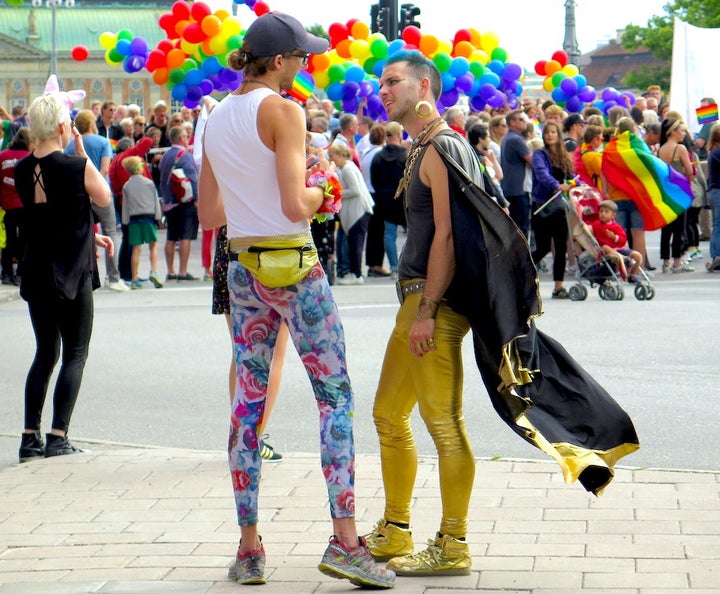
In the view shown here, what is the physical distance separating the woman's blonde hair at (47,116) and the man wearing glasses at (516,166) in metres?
10.3

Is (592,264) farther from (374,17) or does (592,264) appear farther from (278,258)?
(374,17)

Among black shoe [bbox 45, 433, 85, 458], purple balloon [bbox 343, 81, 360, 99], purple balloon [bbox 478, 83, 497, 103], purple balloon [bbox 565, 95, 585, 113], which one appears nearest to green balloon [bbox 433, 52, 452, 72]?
purple balloon [bbox 478, 83, 497, 103]

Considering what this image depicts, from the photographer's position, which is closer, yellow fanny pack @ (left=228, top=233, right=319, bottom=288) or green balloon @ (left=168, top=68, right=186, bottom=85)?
yellow fanny pack @ (left=228, top=233, right=319, bottom=288)

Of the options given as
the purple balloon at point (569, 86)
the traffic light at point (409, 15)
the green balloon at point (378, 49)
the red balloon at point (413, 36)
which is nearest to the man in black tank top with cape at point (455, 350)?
the green balloon at point (378, 49)

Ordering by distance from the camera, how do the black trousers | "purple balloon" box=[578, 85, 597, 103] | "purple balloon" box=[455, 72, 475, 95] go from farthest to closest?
1. "purple balloon" box=[578, 85, 597, 103]
2. "purple balloon" box=[455, 72, 475, 95]
3. the black trousers

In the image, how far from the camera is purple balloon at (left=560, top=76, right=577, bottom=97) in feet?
89.9

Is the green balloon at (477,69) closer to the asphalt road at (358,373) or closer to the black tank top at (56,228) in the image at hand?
the asphalt road at (358,373)

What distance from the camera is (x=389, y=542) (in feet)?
17.1

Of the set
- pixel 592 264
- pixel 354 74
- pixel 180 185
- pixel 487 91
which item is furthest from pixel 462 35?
pixel 592 264

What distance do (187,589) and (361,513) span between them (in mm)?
1270

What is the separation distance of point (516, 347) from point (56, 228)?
3.25 meters

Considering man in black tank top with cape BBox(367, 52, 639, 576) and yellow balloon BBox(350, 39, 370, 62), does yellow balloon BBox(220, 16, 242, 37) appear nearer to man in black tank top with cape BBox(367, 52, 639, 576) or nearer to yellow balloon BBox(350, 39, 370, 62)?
yellow balloon BBox(350, 39, 370, 62)

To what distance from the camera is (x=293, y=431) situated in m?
8.21

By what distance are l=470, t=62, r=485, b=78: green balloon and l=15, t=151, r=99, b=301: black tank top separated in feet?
59.8
